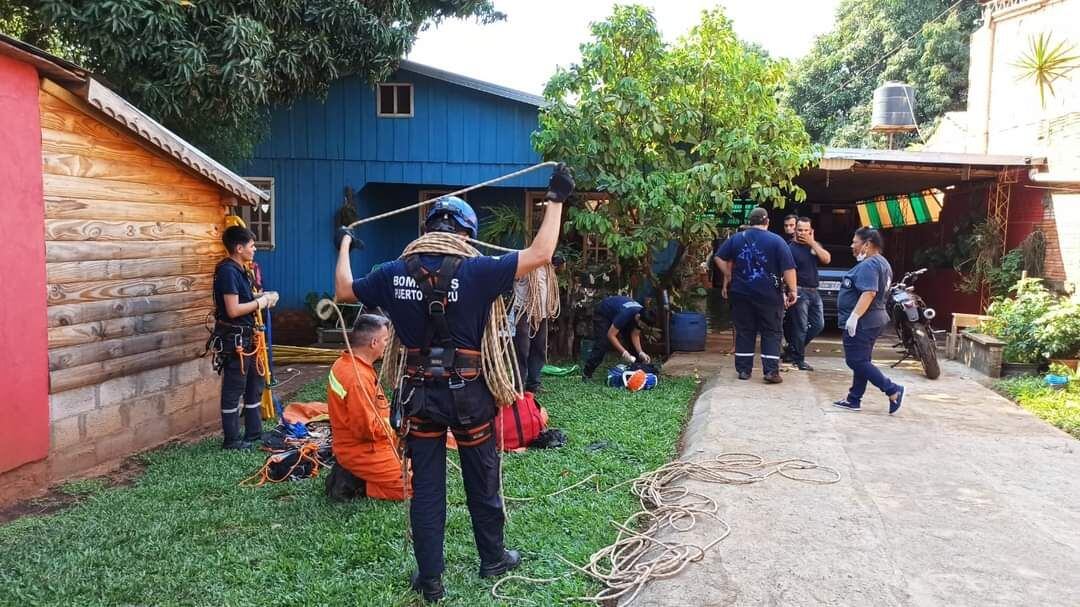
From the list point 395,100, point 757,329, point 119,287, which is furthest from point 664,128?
point 119,287

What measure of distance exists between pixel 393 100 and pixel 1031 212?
969 cm

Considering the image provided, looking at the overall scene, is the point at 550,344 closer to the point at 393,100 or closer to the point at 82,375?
the point at 393,100

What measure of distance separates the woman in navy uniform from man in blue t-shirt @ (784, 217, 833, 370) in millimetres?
1905

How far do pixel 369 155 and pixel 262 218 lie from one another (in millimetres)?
2035

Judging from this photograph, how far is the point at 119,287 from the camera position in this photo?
18.6 ft

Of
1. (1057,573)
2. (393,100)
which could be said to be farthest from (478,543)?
(393,100)

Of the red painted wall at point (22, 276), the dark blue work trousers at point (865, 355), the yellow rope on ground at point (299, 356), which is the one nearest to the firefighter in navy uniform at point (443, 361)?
the red painted wall at point (22, 276)

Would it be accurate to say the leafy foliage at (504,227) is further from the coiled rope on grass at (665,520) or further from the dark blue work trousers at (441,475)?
the dark blue work trousers at (441,475)

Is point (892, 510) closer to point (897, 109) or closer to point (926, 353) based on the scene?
point (926, 353)

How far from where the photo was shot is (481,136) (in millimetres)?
11023

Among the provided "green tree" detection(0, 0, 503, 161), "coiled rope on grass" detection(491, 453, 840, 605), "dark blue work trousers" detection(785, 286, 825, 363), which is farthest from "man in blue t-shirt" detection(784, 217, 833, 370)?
"green tree" detection(0, 0, 503, 161)

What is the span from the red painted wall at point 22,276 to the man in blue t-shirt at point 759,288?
20.2 ft

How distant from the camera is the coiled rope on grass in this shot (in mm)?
3402

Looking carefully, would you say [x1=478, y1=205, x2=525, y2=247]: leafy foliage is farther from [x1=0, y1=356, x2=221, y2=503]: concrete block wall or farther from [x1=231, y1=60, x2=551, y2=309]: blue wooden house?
[x1=0, y1=356, x2=221, y2=503]: concrete block wall
